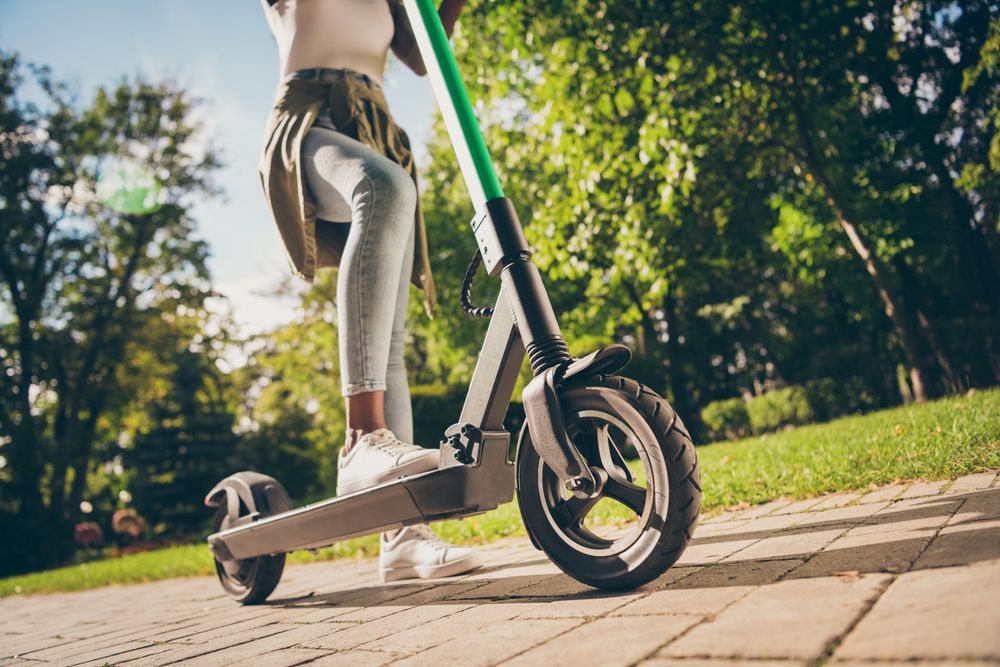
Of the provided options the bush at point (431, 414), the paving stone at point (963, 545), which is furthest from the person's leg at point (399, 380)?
the bush at point (431, 414)

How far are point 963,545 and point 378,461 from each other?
166cm

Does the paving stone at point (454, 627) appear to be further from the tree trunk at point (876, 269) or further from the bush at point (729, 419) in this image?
the bush at point (729, 419)

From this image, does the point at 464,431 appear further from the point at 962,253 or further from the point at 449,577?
the point at 962,253

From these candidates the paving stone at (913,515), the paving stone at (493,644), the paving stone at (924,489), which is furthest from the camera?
the paving stone at (924,489)

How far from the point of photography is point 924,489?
2.71 metres

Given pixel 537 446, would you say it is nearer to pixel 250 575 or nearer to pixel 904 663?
pixel 904 663

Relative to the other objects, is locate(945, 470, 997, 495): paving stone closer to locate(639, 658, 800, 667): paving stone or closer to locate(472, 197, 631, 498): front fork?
locate(472, 197, 631, 498): front fork

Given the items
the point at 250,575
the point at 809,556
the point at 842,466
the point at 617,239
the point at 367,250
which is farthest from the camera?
the point at 617,239

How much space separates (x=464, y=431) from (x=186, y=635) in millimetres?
1488

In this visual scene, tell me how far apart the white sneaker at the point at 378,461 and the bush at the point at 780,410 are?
1640 centimetres

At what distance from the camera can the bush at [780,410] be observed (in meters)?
16.8

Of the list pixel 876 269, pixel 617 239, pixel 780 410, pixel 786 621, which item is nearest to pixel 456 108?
pixel 786 621

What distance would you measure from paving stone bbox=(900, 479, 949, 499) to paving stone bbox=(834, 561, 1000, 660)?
1347 millimetres

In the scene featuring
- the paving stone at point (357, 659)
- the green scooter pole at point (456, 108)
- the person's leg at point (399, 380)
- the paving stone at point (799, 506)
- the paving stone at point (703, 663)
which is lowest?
the paving stone at point (799, 506)
